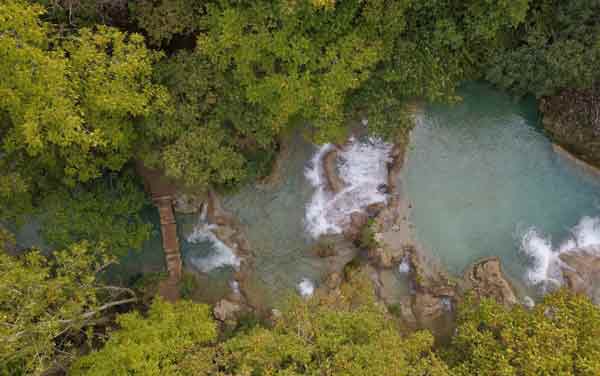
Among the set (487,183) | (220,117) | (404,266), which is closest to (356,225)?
(404,266)

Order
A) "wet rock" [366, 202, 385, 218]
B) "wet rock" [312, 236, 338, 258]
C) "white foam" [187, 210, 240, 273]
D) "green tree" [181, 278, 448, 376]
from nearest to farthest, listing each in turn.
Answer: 1. "green tree" [181, 278, 448, 376]
2. "wet rock" [312, 236, 338, 258]
3. "wet rock" [366, 202, 385, 218]
4. "white foam" [187, 210, 240, 273]

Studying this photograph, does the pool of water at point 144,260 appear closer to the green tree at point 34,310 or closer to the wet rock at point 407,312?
the green tree at point 34,310

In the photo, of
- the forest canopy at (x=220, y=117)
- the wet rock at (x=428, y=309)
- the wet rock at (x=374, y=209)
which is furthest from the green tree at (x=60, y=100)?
the wet rock at (x=428, y=309)

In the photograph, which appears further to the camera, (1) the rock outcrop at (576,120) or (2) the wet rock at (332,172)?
(2) the wet rock at (332,172)

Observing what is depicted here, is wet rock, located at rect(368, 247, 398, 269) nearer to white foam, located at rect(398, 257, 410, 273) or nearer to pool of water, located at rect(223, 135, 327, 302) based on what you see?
white foam, located at rect(398, 257, 410, 273)

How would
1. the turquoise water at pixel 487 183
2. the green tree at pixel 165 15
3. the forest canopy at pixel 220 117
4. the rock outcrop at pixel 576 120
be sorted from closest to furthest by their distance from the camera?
the forest canopy at pixel 220 117
the green tree at pixel 165 15
the rock outcrop at pixel 576 120
the turquoise water at pixel 487 183

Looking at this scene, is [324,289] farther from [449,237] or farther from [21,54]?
[21,54]

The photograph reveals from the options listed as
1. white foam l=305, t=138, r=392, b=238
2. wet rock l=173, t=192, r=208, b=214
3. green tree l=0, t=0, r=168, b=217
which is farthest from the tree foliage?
wet rock l=173, t=192, r=208, b=214
